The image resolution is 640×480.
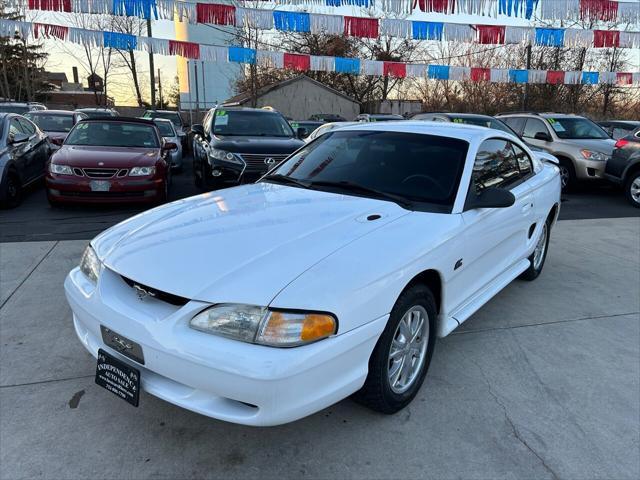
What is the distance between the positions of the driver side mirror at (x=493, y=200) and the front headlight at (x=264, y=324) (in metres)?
1.51

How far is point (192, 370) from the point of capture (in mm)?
2006

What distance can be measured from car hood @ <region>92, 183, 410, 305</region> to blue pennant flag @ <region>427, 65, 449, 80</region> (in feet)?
53.7

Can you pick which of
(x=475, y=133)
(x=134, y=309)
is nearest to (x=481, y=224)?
(x=475, y=133)

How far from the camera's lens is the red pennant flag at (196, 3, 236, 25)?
497 inches

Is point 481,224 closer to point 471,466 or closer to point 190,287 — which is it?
point 471,466

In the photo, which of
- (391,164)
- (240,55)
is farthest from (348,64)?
(391,164)

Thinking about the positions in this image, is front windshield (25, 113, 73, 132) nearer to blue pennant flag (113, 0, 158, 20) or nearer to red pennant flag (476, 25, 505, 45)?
blue pennant flag (113, 0, 158, 20)

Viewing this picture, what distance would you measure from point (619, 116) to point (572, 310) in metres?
35.6

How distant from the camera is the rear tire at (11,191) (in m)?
7.32

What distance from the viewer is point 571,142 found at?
33.7 feet

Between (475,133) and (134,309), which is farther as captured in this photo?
(475,133)

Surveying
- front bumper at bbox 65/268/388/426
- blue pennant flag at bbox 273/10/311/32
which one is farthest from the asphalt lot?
blue pennant flag at bbox 273/10/311/32

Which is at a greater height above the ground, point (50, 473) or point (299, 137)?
point (299, 137)

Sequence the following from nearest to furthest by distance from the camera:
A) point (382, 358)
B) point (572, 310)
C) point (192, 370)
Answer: point (192, 370) < point (382, 358) < point (572, 310)
